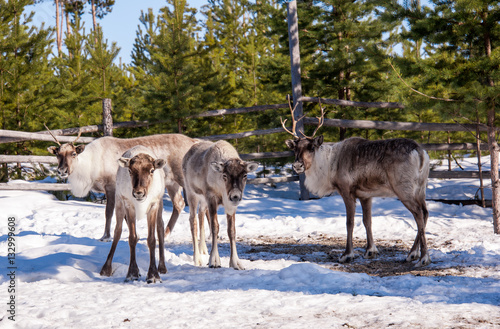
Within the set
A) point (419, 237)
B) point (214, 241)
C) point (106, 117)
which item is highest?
point (106, 117)

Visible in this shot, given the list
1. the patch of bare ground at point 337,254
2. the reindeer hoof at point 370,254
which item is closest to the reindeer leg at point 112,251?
the patch of bare ground at point 337,254

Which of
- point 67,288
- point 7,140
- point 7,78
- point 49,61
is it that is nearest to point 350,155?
point 67,288

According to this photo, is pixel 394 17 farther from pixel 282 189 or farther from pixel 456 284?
pixel 282 189

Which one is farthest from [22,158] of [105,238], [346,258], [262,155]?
[346,258]

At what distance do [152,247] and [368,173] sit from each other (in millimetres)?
2993

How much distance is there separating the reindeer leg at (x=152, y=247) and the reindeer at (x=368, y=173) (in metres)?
2.40

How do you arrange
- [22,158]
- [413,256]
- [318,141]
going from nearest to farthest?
[413,256] < [318,141] < [22,158]

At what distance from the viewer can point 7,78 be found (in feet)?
35.5

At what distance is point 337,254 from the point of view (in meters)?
6.04

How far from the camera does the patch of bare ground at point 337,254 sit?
491 cm

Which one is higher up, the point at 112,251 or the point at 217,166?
the point at 217,166

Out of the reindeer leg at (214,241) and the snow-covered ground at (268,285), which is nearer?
the snow-covered ground at (268,285)

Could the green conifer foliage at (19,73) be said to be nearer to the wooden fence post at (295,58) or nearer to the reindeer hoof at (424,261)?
the wooden fence post at (295,58)

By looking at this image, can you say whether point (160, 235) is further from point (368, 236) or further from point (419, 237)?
point (419, 237)
